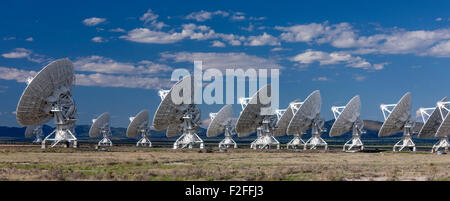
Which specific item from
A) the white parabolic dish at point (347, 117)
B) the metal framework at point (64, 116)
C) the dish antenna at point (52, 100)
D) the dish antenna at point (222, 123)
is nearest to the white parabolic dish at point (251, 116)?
the dish antenna at point (222, 123)

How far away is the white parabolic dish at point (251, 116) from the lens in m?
83.1

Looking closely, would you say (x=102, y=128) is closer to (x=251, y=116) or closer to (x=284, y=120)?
(x=251, y=116)

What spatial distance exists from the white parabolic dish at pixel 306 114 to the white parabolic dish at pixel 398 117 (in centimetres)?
1204

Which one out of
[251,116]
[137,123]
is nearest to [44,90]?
[251,116]

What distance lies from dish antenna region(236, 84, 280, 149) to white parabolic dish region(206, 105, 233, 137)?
3.44 meters

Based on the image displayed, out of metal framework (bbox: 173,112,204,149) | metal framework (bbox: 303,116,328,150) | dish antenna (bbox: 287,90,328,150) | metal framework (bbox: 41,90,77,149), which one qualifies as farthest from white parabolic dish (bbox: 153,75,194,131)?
metal framework (bbox: 303,116,328,150)

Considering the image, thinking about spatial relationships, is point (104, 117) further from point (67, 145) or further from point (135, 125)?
point (67, 145)

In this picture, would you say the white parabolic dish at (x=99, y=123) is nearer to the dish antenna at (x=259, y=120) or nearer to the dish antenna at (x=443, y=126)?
the dish antenna at (x=259, y=120)

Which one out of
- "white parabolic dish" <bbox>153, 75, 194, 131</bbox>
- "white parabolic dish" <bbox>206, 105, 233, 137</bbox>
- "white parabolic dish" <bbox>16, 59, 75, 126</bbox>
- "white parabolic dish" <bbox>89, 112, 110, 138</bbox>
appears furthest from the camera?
"white parabolic dish" <bbox>89, 112, 110, 138</bbox>

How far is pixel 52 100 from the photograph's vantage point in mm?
71500

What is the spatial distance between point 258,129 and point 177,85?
929 inches

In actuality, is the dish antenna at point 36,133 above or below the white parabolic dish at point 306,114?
below

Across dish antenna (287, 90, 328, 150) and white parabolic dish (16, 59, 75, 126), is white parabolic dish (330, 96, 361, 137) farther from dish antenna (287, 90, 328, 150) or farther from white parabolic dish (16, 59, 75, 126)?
white parabolic dish (16, 59, 75, 126)

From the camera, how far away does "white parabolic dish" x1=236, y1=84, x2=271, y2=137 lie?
273 feet
